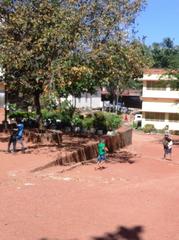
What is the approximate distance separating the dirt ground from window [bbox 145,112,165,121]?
33414 mm

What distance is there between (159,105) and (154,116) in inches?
53.4

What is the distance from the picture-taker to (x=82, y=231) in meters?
11.2

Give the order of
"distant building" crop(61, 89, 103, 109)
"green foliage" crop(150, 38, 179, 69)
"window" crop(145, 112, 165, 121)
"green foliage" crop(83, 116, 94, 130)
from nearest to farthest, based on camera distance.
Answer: "green foliage" crop(83, 116, 94, 130)
"window" crop(145, 112, 165, 121)
"distant building" crop(61, 89, 103, 109)
"green foliage" crop(150, 38, 179, 69)

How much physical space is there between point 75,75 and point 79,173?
3.88m

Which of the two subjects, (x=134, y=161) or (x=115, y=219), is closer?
(x=115, y=219)

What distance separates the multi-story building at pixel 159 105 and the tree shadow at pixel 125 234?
4225cm

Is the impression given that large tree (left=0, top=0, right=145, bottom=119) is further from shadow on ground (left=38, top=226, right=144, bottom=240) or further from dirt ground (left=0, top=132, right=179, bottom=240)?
shadow on ground (left=38, top=226, right=144, bottom=240)

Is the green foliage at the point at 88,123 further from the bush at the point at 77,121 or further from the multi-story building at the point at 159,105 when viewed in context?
the multi-story building at the point at 159,105

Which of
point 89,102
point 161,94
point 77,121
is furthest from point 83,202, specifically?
point 89,102

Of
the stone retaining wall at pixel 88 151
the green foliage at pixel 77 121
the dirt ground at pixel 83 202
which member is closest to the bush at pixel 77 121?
the green foliage at pixel 77 121

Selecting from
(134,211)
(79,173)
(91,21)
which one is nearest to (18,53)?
(91,21)

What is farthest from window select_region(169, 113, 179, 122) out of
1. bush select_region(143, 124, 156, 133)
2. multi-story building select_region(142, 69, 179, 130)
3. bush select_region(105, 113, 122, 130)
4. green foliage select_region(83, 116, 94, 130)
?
green foliage select_region(83, 116, 94, 130)

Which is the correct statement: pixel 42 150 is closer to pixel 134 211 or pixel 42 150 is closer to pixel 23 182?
pixel 23 182

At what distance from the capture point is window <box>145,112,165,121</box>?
54856mm
